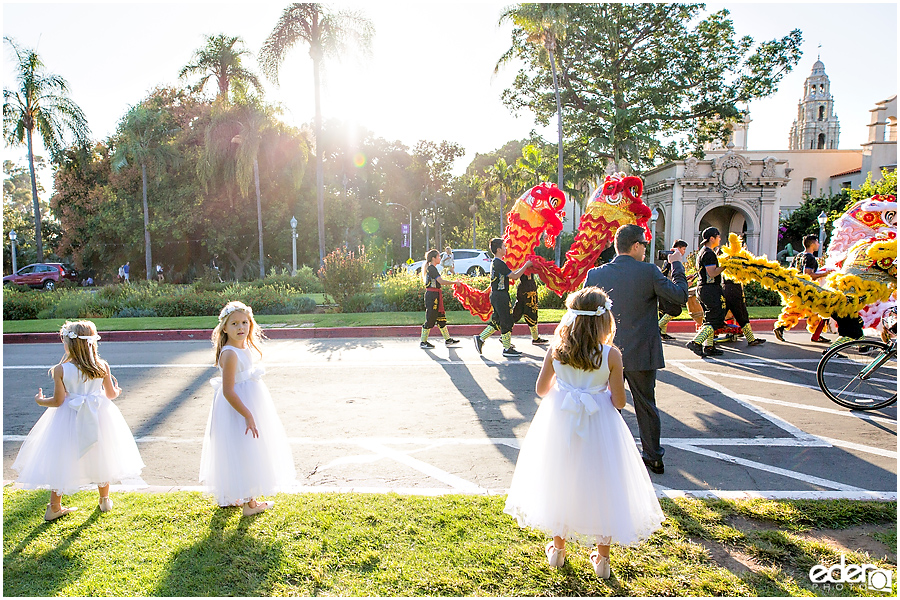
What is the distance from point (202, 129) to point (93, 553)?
36.6 m

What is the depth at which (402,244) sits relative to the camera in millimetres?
55812

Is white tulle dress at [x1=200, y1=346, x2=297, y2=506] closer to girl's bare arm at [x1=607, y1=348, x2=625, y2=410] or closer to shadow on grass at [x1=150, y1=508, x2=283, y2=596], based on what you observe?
shadow on grass at [x1=150, y1=508, x2=283, y2=596]

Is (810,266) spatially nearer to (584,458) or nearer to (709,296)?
(709,296)

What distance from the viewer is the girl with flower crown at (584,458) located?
300 cm

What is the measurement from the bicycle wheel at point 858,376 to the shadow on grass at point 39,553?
731 centimetres

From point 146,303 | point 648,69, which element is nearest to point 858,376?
point 146,303

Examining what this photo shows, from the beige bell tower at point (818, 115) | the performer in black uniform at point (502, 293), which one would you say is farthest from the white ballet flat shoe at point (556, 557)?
the beige bell tower at point (818, 115)

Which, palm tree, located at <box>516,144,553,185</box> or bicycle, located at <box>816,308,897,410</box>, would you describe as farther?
palm tree, located at <box>516,144,553,185</box>

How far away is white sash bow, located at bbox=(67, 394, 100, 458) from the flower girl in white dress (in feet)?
2.74

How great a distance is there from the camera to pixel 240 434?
3750mm

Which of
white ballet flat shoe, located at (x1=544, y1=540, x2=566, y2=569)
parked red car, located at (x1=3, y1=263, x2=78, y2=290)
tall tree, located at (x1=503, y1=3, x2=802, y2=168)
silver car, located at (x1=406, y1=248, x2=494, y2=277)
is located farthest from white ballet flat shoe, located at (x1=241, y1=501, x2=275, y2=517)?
parked red car, located at (x1=3, y1=263, x2=78, y2=290)

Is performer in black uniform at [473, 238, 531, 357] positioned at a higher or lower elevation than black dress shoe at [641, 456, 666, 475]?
higher

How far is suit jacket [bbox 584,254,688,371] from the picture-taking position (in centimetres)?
458

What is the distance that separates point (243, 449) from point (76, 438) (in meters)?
1.26
